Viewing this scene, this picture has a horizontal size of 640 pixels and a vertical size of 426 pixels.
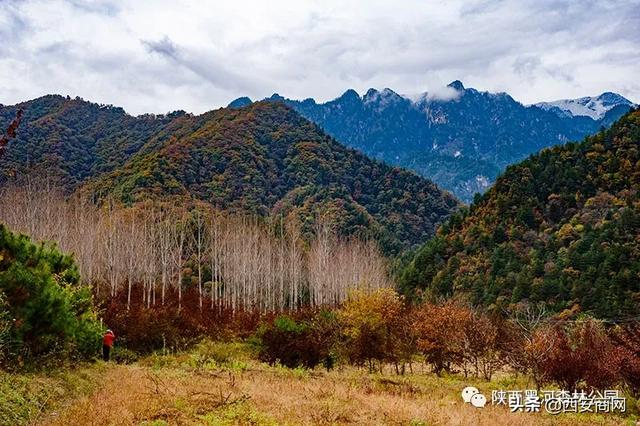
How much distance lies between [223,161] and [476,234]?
46.0m

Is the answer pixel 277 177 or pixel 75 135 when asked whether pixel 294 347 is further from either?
pixel 75 135

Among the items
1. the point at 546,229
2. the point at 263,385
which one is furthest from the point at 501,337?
the point at 546,229

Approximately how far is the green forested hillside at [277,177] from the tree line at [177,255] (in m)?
8.57

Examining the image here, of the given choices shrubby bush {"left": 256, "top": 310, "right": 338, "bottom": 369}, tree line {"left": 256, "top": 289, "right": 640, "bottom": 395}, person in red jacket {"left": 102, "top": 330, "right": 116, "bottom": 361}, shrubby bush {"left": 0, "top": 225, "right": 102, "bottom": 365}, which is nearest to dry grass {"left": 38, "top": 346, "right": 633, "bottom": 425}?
shrubby bush {"left": 0, "top": 225, "right": 102, "bottom": 365}

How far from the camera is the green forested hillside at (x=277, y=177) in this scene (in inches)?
3017

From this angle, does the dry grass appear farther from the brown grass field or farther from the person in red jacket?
the person in red jacket

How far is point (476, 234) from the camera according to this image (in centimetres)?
5559

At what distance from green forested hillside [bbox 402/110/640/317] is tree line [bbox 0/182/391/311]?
8.68 m

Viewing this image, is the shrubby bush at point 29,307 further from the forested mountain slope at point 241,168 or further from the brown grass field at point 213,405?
the forested mountain slope at point 241,168

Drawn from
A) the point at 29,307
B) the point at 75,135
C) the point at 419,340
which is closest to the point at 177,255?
the point at 419,340

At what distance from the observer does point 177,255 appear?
5044 cm

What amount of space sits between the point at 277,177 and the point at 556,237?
55.2 meters

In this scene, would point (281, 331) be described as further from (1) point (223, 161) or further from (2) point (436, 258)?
(1) point (223, 161)

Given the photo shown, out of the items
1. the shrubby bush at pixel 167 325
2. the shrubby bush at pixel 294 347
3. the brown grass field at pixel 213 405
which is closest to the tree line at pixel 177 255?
the shrubby bush at pixel 167 325
